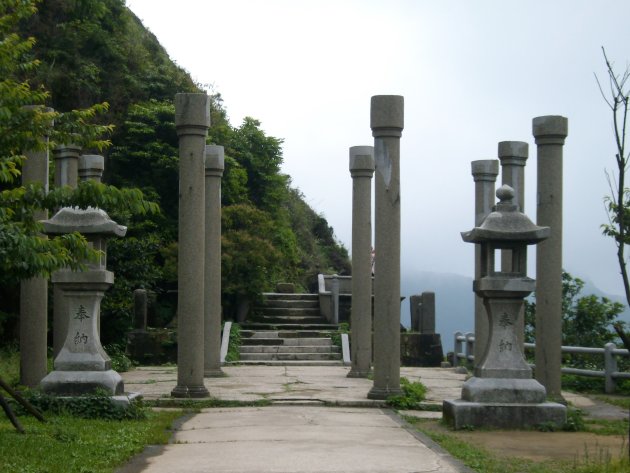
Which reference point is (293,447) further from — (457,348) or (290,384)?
(457,348)

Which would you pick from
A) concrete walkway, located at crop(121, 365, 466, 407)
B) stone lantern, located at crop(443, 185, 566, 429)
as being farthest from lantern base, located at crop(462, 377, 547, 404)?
concrete walkway, located at crop(121, 365, 466, 407)

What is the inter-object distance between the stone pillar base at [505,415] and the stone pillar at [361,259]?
8.13m

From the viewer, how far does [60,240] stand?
1194 cm

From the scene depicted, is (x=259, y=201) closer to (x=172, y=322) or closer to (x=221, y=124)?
(x=221, y=124)

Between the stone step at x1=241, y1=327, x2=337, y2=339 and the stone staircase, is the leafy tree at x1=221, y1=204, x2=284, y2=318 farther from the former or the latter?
the stone step at x1=241, y1=327, x2=337, y2=339

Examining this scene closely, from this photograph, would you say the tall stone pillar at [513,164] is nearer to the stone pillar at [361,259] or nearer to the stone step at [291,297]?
the stone pillar at [361,259]

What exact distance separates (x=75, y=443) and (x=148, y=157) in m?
25.6

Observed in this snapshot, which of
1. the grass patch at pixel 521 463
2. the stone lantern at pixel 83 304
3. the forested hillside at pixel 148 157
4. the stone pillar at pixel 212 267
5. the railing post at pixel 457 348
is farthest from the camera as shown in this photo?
the forested hillside at pixel 148 157

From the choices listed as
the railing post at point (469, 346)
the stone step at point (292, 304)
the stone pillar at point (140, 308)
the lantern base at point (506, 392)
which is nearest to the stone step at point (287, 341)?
the stone pillar at point (140, 308)

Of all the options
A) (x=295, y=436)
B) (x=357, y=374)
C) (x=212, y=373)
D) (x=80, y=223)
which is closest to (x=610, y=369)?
(x=357, y=374)

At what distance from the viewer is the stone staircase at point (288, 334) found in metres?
26.5

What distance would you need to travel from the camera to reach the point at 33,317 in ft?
52.7

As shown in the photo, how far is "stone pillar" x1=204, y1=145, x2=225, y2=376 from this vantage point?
19938mm

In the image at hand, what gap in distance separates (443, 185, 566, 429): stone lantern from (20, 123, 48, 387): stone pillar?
677 centimetres
